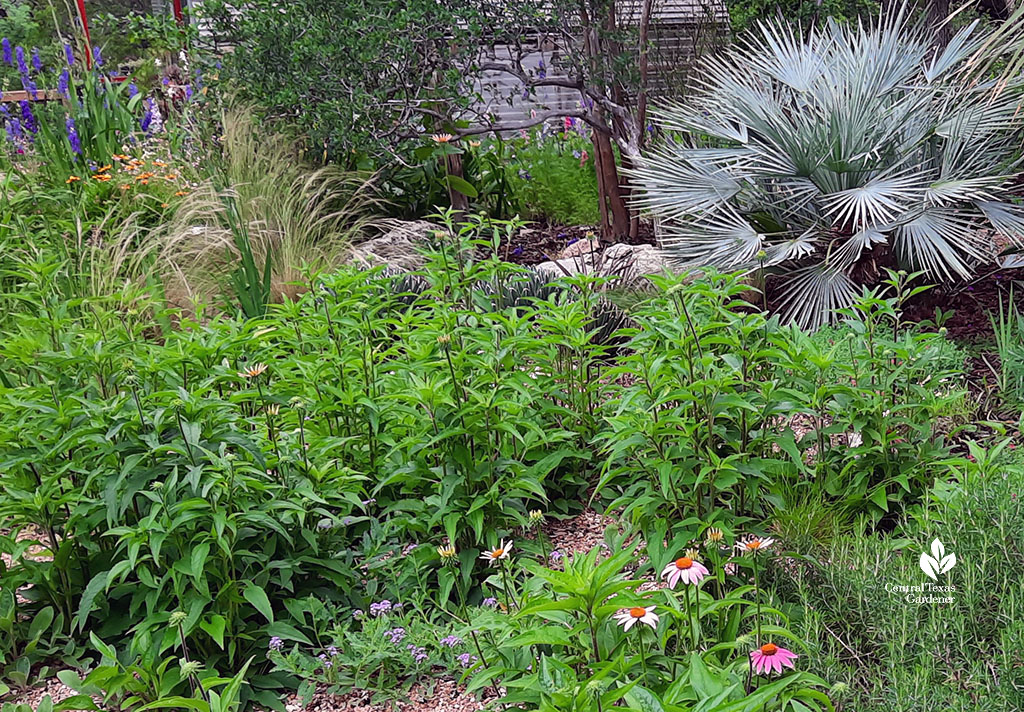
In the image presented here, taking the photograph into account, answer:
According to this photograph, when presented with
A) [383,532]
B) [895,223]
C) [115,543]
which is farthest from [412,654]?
[895,223]

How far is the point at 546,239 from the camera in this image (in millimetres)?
7832

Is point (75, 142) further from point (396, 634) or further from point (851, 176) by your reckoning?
point (396, 634)

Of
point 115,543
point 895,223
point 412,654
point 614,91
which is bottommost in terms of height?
point 412,654

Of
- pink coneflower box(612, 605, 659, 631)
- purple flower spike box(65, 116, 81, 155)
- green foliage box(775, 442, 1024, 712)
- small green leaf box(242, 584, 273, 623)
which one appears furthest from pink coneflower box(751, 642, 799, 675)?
purple flower spike box(65, 116, 81, 155)

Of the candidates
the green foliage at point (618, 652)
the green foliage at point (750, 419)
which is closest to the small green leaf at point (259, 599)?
the green foliage at point (618, 652)

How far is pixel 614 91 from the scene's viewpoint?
280 inches

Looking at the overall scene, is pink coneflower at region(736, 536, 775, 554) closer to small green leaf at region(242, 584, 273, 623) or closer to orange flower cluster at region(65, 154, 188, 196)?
small green leaf at region(242, 584, 273, 623)

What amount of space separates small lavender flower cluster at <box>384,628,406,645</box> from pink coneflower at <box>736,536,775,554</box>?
3.01 ft

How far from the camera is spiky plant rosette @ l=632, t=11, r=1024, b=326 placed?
4.38m

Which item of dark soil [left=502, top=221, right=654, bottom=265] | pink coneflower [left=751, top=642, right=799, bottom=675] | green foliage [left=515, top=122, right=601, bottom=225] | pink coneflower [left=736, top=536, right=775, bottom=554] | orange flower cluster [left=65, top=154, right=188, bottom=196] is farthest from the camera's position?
green foliage [left=515, top=122, right=601, bottom=225]

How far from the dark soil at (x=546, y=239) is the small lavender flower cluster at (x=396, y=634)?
459cm

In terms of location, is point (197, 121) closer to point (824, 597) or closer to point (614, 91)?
point (614, 91)

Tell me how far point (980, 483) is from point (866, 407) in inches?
20.2

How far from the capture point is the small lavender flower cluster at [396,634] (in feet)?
8.20
